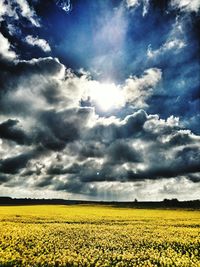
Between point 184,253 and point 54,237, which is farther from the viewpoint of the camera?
point 54,237

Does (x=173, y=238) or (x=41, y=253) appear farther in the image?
(x=173, y=238)

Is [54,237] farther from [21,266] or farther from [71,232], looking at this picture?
[21,266]

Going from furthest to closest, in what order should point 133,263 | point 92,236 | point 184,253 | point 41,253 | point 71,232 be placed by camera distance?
point 71,232
point 92,236
point 184,253
point 41,253
point 133,263

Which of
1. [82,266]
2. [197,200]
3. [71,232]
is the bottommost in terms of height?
[82,266]

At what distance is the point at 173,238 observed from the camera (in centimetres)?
2619

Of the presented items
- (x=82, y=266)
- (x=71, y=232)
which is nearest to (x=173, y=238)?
(x=71, y=232)

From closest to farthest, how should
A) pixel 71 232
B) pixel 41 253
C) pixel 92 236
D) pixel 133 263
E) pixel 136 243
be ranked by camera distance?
pixel 133 263 → pixel 41 253 → pixel 136 243 → pixel 92 236 → pixel 71 232

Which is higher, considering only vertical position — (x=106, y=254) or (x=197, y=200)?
(x=197, y=200)

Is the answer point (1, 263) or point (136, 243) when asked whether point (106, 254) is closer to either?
point (136, 243)

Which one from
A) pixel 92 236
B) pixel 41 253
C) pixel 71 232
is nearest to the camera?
pixel 41 253

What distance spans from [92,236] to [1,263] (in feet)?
34.0

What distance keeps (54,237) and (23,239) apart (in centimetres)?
251

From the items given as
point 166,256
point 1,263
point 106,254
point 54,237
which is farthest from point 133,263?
point 54,237

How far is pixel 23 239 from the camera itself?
74.8ft
